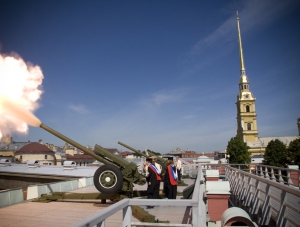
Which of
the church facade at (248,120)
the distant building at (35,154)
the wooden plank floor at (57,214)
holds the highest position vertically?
the church facade at (248,120)

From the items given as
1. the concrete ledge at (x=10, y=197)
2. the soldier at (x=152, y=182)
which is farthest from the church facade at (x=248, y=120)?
the concrete ledge at (x=10, y=197)

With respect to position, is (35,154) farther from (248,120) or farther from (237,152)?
(248,120)

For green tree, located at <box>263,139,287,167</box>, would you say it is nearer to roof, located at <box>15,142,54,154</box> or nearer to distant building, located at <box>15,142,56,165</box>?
distant building, located at <box>15,142,56,165</box>

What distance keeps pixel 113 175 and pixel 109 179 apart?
0.17 m

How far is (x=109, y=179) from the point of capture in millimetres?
8539

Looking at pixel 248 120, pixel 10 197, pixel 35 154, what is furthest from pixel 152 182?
pixel 248 120

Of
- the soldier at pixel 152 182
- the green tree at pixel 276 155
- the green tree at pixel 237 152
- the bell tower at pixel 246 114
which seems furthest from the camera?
the bell tower at pixel 246 114

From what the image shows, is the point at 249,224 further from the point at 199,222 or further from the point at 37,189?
the point at 37,189

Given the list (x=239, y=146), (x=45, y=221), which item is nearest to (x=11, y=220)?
(x=45, y=221)

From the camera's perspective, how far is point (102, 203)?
9.30 metres

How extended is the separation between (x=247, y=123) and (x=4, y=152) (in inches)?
2979

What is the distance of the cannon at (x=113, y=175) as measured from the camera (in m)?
8.52

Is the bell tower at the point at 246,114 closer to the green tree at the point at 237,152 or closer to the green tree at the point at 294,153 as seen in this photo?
the green tree at the point at 237,152

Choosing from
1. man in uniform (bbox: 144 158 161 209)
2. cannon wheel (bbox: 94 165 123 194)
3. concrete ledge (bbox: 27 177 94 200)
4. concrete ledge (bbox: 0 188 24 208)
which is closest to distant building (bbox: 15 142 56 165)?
concrete ledge (bbox: 27 177 94 200)
